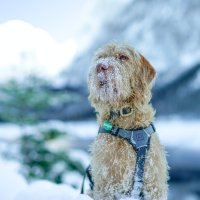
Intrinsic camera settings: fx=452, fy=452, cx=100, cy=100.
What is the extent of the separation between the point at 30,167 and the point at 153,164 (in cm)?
706

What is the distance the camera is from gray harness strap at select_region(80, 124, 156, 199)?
8.84 feet

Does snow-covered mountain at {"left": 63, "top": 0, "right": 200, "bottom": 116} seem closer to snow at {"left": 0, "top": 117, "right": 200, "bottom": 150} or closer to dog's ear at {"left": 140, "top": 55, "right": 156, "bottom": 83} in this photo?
snow at {"left": 0, "top": 117, "right": 200, "bottom": 150}

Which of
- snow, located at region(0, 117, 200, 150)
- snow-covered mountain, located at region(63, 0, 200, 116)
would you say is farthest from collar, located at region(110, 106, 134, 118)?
snow-covered mountain, located at region(63, 0, 200, 116)

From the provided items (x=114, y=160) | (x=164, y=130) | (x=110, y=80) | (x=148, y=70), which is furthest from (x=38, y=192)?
(x=164, y=130)

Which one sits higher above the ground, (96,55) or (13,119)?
(13,119)

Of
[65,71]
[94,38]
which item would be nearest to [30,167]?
[65,71]

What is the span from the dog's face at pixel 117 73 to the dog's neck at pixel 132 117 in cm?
8

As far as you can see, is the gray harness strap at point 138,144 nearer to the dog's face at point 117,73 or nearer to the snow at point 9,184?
the dog's face at point 117,73

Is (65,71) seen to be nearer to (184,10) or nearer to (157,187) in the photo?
(184,10)

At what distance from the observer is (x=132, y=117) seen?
2752 millimetres

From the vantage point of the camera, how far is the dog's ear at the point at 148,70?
2730 millimetres

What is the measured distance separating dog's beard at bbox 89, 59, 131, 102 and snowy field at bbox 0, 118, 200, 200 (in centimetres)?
65

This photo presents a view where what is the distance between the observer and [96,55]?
2.82 meters

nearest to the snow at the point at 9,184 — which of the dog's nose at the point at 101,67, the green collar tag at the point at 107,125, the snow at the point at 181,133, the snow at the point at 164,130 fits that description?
the green collar tag at the point at 107,125
